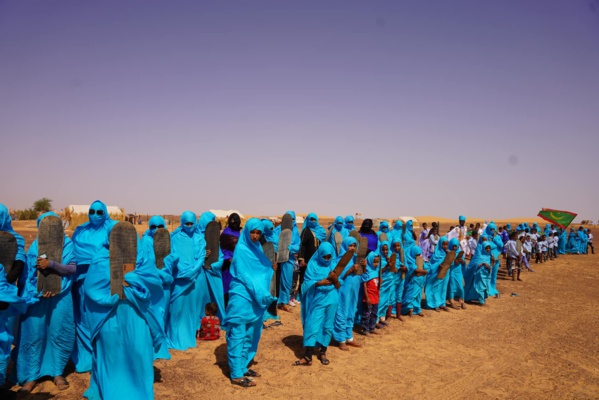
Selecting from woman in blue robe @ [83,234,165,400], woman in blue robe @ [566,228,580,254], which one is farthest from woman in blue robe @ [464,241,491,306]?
woman in blue robe @ [566,228,580,254]

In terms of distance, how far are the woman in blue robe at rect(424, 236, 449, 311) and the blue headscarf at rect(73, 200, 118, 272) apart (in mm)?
7679

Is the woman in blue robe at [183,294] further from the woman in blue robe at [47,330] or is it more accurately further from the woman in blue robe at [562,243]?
the woman in blue robe at [562,243]

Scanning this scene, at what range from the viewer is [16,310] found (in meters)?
4.25

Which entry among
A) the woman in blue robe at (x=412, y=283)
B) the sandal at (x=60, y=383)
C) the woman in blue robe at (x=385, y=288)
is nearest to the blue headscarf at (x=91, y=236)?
the sandal at (x=60, y=383)

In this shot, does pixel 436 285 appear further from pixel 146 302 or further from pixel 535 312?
pixel 146 302

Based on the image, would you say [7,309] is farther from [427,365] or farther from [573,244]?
[573,244]

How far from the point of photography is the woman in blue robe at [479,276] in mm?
10969

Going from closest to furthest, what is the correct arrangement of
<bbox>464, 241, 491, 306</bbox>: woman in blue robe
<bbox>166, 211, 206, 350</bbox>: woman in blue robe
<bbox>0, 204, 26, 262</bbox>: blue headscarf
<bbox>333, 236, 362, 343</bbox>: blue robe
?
<bbox>0, 204, 26, 262</bbox>: blue headscarf
<bbox>166, 211, 206, 350</bbox>: woman in blue robe
<bbox>333, 236, 362, 343</bbox>: blue robe
<bbox>464, 241, 491, 306</bbox>: woman in blue robe

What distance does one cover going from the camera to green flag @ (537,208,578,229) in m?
27.0

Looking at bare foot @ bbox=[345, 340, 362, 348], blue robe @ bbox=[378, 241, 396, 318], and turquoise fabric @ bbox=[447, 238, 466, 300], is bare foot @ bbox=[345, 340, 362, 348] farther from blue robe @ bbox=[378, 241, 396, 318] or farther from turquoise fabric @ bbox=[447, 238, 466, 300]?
turquoise fabric @ bbox=[447, 238, 466, 300]

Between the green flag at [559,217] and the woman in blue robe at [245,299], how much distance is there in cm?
2780

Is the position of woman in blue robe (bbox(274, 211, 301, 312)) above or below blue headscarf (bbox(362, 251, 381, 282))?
below

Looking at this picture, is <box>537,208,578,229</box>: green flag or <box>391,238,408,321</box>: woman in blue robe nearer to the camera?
<box>391,238,408,321</box>: woman in blue robe

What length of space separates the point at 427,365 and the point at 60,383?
16.9 ft
